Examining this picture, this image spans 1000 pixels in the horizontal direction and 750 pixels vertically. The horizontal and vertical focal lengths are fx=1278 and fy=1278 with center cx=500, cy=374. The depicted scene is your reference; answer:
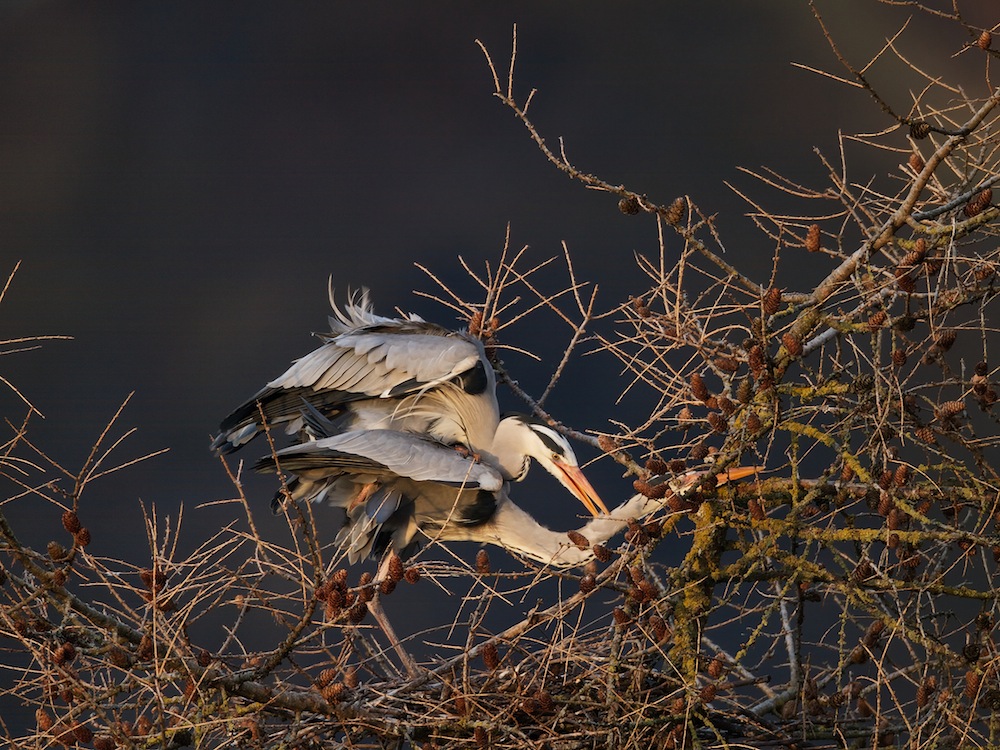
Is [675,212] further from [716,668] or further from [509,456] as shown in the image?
[509,456]

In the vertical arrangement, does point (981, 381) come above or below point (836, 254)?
below

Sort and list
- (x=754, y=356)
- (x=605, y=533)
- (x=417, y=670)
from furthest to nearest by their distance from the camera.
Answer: (x=605, y=533) → (x=417, y=670) → (x=754, y=356)

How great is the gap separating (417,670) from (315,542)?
3.52ft

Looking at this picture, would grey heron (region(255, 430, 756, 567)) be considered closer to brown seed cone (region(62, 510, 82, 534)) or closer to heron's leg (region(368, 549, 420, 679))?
heron's leg (region(368, 549, 420, 679))

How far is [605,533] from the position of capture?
295cm

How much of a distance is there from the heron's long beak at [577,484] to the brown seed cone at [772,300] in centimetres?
129

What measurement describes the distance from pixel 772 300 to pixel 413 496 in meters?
1.65

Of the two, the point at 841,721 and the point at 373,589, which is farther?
the point at 841,721

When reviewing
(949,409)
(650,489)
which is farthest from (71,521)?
(949,409)

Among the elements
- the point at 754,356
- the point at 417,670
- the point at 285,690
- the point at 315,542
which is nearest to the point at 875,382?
the point at 754,356

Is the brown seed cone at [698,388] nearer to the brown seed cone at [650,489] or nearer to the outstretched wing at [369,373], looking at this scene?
the brown seed cone at [650,489]

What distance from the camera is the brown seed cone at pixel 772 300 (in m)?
1.91

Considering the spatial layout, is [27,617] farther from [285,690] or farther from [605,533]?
[605,533]

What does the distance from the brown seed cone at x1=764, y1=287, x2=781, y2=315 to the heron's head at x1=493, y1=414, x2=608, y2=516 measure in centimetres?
113
